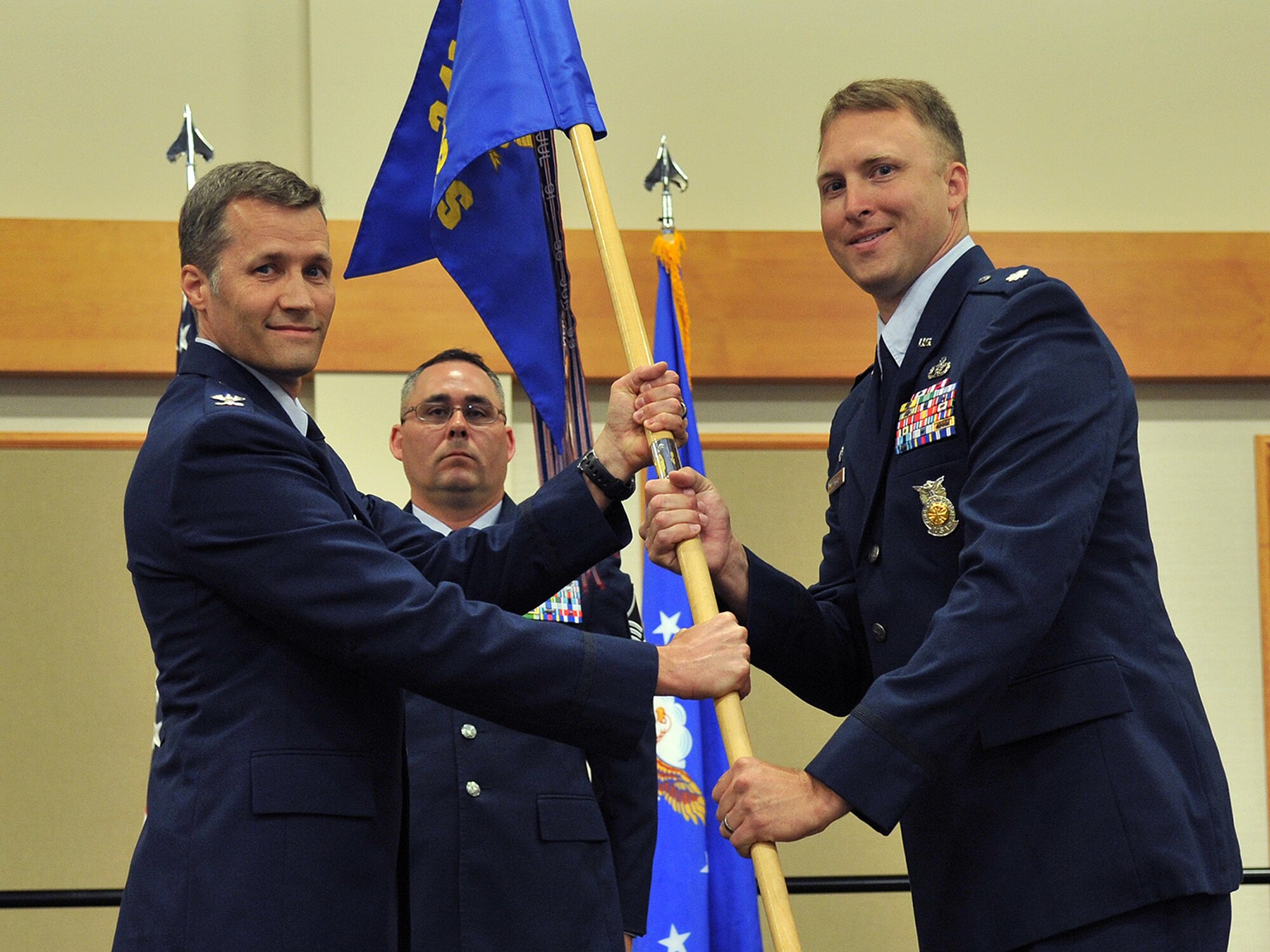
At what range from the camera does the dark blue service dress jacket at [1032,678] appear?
1.63 m

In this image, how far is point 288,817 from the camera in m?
1.70

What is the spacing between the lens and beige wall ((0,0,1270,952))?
14.2 feet

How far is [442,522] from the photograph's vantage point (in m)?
3.30

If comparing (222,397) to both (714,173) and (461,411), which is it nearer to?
(461,411)

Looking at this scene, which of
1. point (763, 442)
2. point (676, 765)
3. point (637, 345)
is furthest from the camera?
point (763, 442)

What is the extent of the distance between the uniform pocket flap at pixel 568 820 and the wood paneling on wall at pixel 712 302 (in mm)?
1912

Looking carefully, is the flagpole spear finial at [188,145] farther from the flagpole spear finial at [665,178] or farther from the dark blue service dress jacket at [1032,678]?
the dark blue service dress jacket at [1032,678]

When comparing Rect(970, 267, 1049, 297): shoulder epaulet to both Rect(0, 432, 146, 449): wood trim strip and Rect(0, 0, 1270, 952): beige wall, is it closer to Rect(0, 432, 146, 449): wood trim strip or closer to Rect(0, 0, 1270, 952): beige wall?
Rect(0, 0, 1270, 952): beige wall

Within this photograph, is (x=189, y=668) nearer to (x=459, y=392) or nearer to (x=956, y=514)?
(x=956, y=514)

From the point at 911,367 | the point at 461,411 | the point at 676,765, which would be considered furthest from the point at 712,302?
the point at 911,367

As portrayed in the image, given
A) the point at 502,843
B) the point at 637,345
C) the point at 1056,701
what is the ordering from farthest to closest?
the point at 502,843 < the point at 637,345 < the point at 1056,701

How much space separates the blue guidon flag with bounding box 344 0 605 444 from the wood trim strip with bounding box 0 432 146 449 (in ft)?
7.44

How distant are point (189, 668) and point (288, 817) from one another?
244mm

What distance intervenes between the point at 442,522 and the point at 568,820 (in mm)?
824
